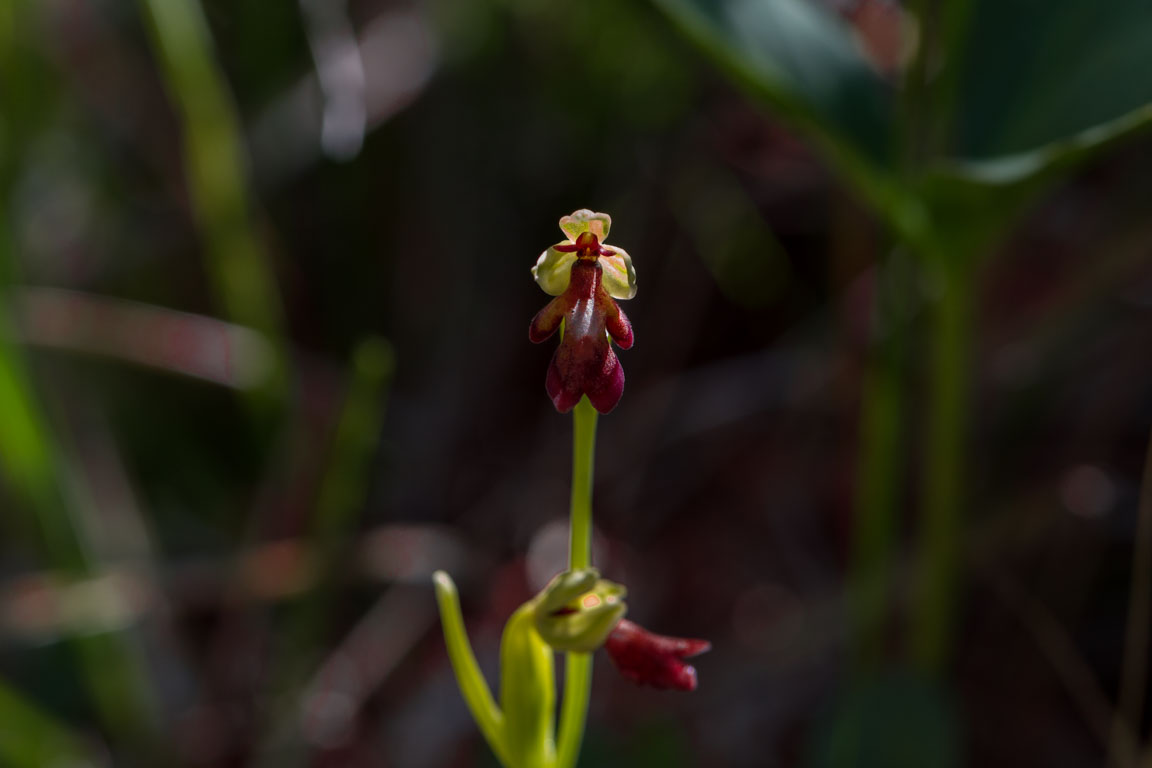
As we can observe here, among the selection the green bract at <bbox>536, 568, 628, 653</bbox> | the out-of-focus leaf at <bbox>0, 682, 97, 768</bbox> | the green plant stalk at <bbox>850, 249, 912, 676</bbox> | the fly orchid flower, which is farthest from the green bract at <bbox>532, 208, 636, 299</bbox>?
the out-of-focus leaf at <bbox>0, 682, 97, 768</bbox>

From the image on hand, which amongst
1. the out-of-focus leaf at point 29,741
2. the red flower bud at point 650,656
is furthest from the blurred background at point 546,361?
the red flower bud at point 650,656

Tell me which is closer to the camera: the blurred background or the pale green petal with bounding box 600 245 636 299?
the pale green petal with bounding box 600 245 636 299

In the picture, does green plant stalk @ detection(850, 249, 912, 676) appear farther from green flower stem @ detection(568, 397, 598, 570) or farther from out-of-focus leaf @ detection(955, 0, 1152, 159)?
green flower stem @ detection(568, 397, 598, 570)

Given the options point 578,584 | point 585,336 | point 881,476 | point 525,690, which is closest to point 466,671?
point 525,690

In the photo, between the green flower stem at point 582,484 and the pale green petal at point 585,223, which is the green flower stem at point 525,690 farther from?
the pale green petal at point 585,223

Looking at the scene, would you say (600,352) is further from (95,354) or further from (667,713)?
(95,354)
